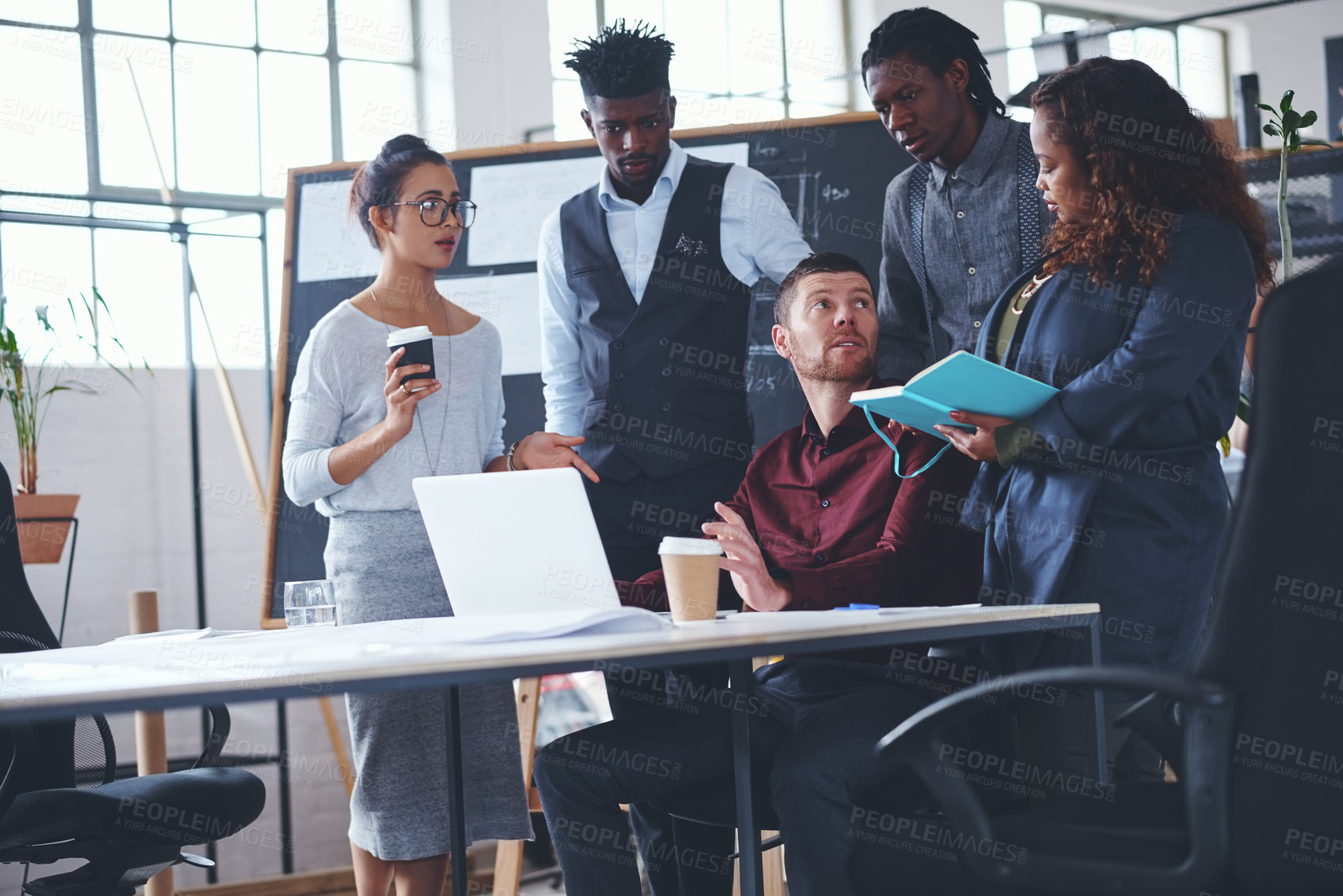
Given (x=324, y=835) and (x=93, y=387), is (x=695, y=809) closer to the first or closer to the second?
(x=324, y=835)

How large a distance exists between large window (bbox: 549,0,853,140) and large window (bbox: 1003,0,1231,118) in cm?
96

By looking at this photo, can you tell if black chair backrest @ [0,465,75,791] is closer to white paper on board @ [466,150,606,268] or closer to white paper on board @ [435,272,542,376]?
white paper on board @ [435,272,542,376]

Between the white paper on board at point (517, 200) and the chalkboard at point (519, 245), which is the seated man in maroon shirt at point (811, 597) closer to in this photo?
the chalkboard at point (519, 245)

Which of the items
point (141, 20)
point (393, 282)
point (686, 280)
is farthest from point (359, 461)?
point (141, 20)

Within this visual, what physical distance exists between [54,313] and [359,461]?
8.65 ft

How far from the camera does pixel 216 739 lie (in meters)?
2.24

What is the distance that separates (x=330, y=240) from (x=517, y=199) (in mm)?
570

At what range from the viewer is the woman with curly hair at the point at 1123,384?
5.67 feet

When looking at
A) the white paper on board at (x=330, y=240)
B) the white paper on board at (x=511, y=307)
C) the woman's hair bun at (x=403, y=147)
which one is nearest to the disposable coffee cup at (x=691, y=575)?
the woman's hair bun at (x=403, y=147)

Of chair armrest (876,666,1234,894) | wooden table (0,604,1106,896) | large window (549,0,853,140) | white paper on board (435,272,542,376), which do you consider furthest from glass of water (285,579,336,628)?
large window (549,0,853,140)

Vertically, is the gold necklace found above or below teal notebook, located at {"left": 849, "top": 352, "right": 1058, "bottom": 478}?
above

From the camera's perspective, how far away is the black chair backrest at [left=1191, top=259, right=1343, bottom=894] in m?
1.05

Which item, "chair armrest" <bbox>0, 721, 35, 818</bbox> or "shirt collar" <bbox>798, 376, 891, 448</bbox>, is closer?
"chair armrest" <bbox>0, 721, 35, 818</bbox>

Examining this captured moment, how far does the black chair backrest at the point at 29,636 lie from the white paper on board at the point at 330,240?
1.44 metres
